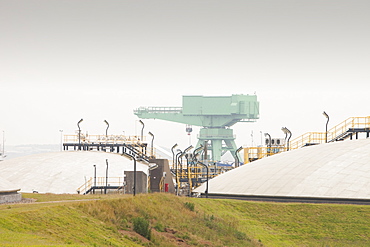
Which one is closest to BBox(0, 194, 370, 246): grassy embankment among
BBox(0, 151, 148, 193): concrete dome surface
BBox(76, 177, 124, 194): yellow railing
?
BBox(76, 177, 124, 194): yellow railing

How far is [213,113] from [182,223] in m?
155

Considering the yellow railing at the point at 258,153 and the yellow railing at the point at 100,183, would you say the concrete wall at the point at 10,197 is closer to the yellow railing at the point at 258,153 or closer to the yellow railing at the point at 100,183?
the yellow railing at the point at 100,183

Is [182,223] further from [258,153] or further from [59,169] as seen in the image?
[59,169]

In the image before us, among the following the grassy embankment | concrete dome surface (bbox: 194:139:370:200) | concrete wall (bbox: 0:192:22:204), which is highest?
concrete dome surface (bbox: 194:139:370:200)

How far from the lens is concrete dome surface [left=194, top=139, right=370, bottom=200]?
171 feet

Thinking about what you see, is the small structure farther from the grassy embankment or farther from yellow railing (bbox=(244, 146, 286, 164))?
yellow railing (bbox=(244, 146, 286, 164))

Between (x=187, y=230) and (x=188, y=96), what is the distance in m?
154

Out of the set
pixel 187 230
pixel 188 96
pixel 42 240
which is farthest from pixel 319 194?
pixel 188 96

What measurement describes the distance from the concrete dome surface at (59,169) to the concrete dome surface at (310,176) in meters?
22.0

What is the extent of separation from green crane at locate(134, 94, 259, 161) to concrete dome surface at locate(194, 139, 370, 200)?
422ft

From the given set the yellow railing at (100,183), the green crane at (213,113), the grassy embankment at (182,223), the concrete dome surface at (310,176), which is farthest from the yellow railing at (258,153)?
the green crane at (213,113)

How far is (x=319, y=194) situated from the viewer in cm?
5166

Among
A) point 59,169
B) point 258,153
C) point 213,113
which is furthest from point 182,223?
point 213,113

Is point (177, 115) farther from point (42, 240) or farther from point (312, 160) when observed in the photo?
point (42, 240)
